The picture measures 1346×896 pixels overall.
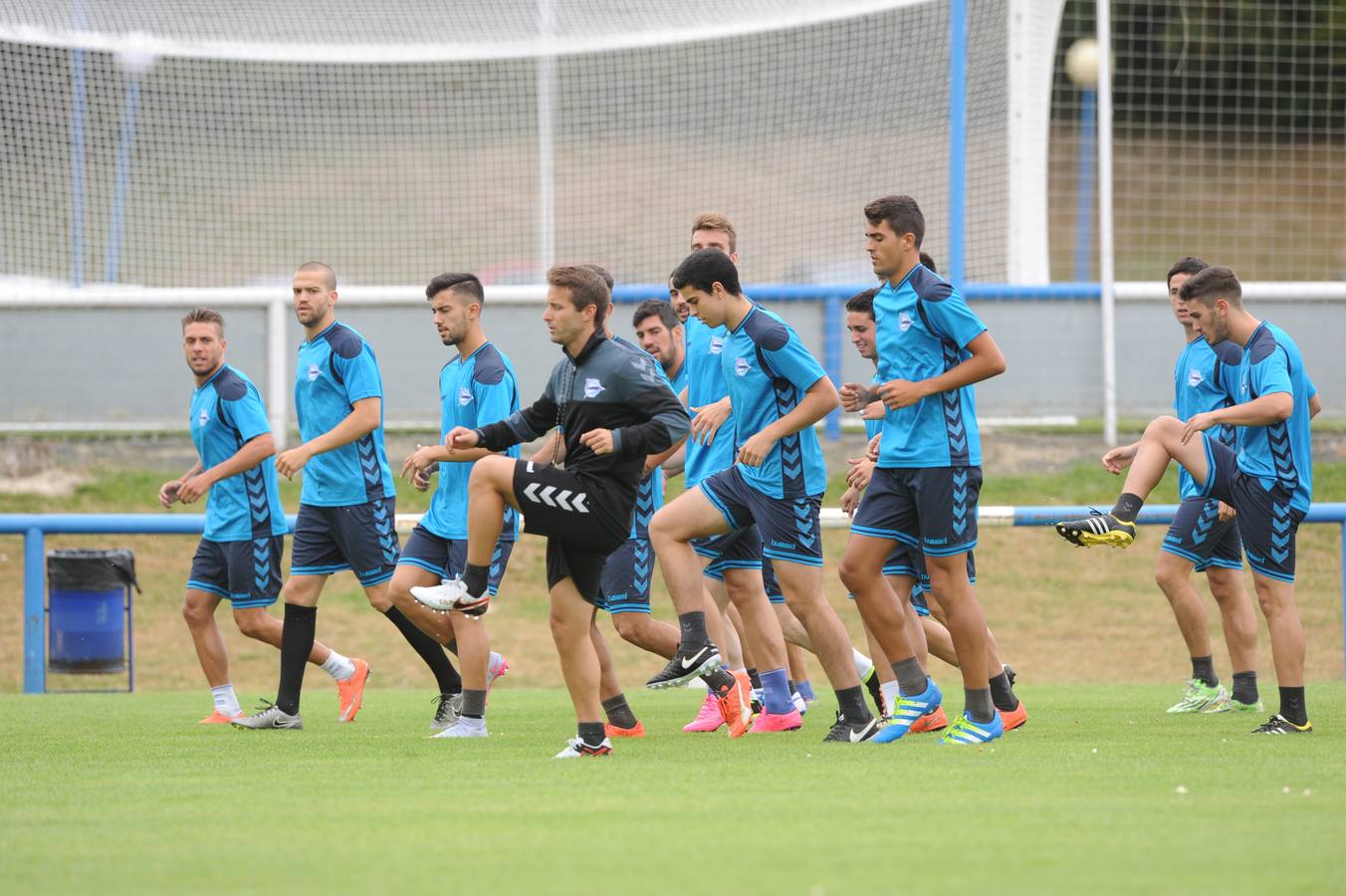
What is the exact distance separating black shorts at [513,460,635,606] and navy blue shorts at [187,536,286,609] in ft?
9.96

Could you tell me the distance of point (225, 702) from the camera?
29.4ft

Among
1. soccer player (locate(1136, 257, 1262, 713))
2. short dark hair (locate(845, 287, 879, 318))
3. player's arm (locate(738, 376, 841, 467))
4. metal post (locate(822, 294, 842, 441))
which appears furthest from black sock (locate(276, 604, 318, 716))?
metal post (locate(822, 294, 842, 441))

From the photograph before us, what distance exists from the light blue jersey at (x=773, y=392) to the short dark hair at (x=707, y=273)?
0.18 meters

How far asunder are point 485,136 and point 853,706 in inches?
501

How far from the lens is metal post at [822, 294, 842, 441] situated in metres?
16.3

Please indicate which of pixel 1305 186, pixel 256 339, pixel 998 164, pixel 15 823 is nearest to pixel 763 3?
pixel 998 164

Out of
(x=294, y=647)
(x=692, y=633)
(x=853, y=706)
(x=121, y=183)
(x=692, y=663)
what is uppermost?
(x=121, y=183)

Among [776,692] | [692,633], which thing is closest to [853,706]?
[776,692]

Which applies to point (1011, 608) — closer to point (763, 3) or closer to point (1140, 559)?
point (1140, 559)

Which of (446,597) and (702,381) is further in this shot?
(702,381)

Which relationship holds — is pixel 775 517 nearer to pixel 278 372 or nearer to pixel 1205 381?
pixel 1205 381

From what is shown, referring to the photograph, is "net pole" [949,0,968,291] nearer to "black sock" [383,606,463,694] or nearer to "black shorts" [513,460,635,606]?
"black sock" [383,606,463,694]

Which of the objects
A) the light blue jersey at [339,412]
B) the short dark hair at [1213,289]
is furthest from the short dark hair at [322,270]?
the short dark hair at [1213,289]

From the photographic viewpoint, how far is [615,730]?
7.74m
